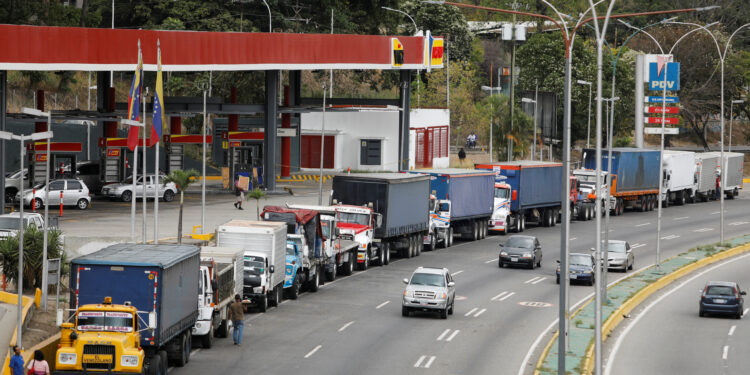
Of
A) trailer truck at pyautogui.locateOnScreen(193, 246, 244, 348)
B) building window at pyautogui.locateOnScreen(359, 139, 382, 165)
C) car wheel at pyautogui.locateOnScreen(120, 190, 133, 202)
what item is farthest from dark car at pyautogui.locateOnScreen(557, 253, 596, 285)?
building window at pyautogui.locateOnScreen(359, 139, 382, 165)

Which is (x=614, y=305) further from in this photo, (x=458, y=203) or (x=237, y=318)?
(x=458, y=203)

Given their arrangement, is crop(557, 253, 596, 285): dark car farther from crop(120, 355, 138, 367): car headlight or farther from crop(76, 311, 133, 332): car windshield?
crop(120, 355, 138, 367): car headlight

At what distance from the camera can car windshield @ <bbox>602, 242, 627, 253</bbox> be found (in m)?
52.3

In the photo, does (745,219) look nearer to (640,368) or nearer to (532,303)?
(532,303)

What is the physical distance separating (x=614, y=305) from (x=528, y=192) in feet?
81.8

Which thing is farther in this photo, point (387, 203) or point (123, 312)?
point (387, 203)

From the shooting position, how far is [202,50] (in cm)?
6284

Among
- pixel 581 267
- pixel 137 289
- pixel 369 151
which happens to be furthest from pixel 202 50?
pixel 137 289

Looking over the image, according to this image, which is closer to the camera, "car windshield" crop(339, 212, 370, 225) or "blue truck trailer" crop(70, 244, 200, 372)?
→ "blue truck trailer" crop(70, 244, 200, 372)

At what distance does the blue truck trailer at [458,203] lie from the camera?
57969 mm

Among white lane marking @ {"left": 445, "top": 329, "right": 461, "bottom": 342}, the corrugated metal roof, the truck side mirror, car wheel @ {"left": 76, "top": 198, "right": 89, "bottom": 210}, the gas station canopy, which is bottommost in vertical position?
white lane marking @ {"left": 445, "top": 329, "right": 461, "bottom": 342}

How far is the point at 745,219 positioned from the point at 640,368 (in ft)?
155

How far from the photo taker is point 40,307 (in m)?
34.3

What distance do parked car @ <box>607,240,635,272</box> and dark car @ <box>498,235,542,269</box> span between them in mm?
3231
